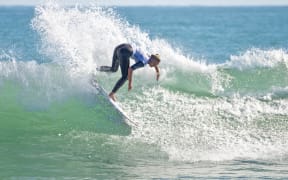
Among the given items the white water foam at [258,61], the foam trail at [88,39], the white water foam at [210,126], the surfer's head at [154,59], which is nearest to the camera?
the white water foam at [210,126]

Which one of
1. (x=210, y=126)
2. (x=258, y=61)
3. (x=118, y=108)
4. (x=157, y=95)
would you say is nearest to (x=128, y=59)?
(x=118, y=108)

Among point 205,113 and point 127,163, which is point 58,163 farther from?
point 205,113

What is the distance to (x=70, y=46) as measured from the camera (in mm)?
14586

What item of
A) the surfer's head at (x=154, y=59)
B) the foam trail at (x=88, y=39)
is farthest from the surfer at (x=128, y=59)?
the foam trail at (x=88, y=39)

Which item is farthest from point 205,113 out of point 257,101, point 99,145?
point 99,145

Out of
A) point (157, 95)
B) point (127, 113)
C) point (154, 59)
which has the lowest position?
point (127, 113)

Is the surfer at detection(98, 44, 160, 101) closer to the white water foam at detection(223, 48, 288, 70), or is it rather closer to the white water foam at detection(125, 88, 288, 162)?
the white water foam at detection(125, 88, 288, 162)

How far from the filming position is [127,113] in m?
13.4

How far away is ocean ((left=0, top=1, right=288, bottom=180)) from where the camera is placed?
1083 cm

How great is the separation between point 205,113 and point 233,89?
3.24 meters

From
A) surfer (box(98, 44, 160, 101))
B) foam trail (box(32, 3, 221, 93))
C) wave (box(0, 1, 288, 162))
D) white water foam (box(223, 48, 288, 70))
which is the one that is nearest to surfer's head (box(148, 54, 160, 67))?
surfer (box(98, 44, 160, 101))

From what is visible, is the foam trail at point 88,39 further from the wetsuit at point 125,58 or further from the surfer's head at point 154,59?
the surfer's head at point 154,59

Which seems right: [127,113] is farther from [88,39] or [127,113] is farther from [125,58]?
[88,39]

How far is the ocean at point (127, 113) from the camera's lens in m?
10.8
